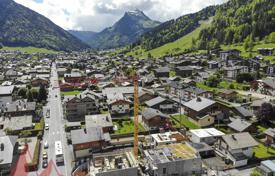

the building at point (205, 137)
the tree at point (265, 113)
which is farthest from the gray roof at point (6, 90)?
the tree at point (265, 113)

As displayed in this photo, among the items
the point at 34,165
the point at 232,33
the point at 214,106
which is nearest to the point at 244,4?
the point at 232,33

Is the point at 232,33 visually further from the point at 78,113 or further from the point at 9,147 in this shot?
the point at 9,147

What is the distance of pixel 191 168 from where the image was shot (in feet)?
109

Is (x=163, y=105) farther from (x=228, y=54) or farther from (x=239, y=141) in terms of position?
(x=228, y=54)

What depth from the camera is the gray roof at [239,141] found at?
3672 centimetres

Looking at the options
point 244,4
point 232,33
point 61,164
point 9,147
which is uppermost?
point 244,4

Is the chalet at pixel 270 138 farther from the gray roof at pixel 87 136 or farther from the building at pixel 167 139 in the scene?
the gray roof at pixel 87 136

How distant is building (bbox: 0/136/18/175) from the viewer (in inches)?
1302

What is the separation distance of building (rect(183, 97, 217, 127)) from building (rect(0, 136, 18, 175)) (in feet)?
112

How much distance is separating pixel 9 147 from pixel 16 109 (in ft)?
78.7

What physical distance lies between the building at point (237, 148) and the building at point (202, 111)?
449 inches

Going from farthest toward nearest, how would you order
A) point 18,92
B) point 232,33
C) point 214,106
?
point 232,33, point 18,92, point 214,106

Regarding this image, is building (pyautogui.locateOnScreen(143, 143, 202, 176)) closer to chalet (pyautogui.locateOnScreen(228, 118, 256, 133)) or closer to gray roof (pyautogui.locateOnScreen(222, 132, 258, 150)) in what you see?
gray roof (pyautogui.locateOnScreen(222, 132, 258, 150))

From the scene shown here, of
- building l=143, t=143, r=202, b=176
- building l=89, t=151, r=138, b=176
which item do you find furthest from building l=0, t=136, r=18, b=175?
building l=143, t=143, r=202, b=176
